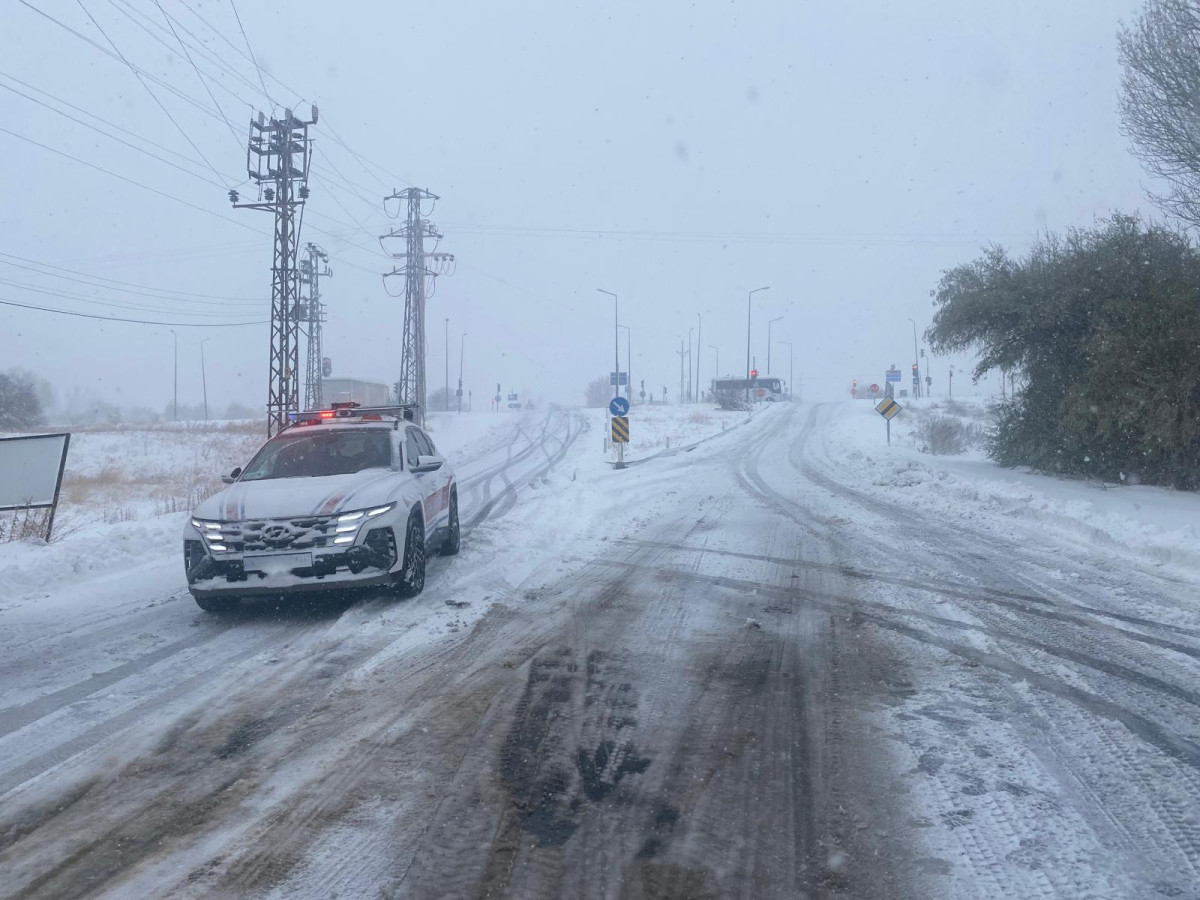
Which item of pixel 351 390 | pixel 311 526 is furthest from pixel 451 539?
pixel 351 390

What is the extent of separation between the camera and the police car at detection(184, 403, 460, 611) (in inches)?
309

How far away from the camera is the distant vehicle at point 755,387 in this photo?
74.4 metres

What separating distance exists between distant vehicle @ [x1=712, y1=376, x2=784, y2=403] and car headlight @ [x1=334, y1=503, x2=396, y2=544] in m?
66.2

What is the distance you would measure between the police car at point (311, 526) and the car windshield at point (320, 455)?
1 centimetres

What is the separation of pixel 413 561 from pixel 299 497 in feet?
4.11

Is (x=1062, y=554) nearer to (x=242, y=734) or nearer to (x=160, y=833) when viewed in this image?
(x=242, y=734)

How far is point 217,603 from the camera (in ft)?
27.8

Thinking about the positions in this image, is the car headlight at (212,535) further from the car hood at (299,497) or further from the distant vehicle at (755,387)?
the distant vehicle at (755,387)

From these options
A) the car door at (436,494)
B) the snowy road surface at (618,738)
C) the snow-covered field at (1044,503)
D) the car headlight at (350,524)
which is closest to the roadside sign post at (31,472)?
the snowy road surface at (618,738)

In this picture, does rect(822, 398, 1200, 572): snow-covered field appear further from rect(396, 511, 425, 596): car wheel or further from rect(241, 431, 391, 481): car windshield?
rect(241, 431, 391, 481): car windshield

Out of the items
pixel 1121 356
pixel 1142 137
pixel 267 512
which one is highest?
pixel 1142 137

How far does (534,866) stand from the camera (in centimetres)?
363

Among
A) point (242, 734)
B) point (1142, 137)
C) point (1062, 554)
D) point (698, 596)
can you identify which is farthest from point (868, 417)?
point (242, 734)

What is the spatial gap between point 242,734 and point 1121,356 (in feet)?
56.9
